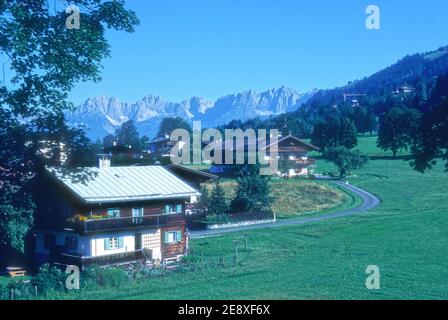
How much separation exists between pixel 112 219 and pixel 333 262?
15009mm

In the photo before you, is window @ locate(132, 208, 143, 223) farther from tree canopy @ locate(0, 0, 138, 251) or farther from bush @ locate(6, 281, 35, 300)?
tree canopy @ locate(0, 0, 138, 251)

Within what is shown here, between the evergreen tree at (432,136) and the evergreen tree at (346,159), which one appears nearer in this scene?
the evergreen tree at (432,136)

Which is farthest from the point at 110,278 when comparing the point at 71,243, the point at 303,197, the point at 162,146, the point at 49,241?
the point at 162,146

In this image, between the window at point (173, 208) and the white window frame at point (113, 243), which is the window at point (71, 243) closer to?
the white window frame at point (113, 243)

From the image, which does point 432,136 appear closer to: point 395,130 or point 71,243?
point 71,243

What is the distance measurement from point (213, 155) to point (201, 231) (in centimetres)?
3862

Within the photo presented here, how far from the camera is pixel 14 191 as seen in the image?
20.2 meters

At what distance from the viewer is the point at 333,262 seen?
1228 inches

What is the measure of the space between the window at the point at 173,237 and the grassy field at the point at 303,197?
19.2 meters

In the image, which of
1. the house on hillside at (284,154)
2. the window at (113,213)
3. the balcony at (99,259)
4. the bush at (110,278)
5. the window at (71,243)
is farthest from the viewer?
the house on hillside at (284,154)

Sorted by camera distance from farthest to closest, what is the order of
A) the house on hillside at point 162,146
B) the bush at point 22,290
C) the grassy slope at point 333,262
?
the house on hillside at point 162,146 < the bush at point 22,290 < the grassy slope at point 333,262

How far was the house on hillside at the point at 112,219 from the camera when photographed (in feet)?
111

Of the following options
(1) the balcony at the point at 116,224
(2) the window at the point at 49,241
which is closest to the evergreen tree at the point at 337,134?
(1) the balcony at the point at 116,224
